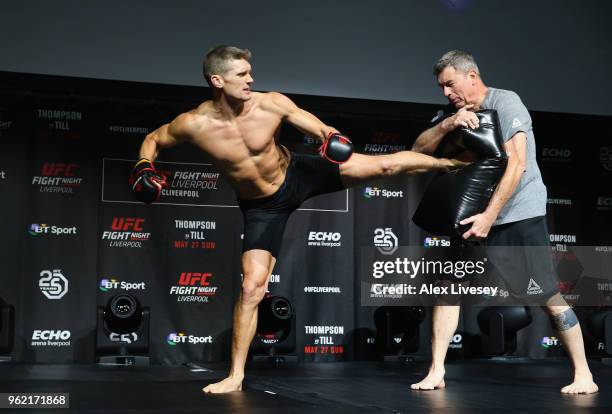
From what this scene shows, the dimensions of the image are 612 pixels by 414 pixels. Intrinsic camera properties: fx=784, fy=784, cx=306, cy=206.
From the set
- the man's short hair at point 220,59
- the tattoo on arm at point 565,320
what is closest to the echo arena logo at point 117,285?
the man's short hair at point 220,59

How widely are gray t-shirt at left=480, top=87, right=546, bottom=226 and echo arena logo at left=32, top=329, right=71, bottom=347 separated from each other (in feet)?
11.4

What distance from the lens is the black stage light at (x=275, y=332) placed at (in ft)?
18.5

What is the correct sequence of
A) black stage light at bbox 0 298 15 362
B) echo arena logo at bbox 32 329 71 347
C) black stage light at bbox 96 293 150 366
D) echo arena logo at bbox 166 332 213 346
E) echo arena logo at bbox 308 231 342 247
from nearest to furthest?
1. black stage light at bbox 0 298 15 362
2. black stage light at bbox 96 293 150 366
3. echo arena logo at bbox 32 329 71 347
4. echo arena logo at bbox 166 332 213 346
5. echo arena logo at bbox 308 231 342 247

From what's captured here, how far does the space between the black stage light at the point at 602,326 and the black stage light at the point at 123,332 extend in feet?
11.2

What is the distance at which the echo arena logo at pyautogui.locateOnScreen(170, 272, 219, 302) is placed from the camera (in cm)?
595

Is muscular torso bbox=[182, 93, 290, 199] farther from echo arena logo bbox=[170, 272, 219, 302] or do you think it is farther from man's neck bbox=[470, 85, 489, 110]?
echo arena logo bbox=[170, 272, 219, 302]

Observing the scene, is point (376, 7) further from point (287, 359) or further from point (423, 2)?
point (287, 359)

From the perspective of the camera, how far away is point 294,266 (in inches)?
243

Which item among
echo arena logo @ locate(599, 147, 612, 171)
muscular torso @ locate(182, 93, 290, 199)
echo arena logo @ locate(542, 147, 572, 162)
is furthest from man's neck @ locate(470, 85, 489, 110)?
echo arena logo @ locate(599, 147, 612, 171)

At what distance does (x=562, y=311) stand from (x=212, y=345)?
3213mm

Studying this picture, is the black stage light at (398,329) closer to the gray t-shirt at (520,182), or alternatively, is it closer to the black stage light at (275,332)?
the black stage light at (275,332)

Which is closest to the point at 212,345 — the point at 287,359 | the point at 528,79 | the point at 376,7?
the point at 287,359

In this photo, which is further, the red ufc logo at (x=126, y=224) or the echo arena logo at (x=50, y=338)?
the red ufc logo at (x=126, y=224)

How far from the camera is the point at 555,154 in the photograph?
22.5 feet
